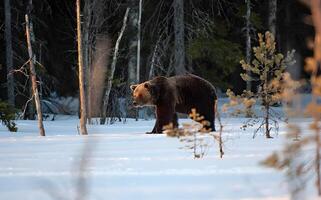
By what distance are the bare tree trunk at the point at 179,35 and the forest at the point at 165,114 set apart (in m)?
0.05

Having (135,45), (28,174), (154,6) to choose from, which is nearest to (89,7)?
(135,45)

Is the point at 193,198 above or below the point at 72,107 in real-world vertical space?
above

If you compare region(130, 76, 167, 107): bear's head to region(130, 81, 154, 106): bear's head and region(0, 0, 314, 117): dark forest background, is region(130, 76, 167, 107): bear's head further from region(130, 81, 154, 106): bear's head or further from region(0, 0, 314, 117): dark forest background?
region(0, 0, 314, 117): dark forest background

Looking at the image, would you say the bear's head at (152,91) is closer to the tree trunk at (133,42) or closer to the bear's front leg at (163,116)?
the bear's front leg at (163,116)

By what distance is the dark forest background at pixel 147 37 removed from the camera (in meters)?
25.2

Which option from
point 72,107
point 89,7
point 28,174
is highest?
point 89,7

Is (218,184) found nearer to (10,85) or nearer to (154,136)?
(154,136)

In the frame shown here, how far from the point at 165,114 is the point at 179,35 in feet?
30.7

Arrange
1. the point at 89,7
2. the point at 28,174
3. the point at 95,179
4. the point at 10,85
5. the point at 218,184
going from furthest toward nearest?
the point at 10,85
the point at 89,7
the point at 28,174
the point at 95,179
the point at 218,184

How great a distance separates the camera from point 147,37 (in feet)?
93.0

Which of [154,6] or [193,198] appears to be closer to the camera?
[193,198]

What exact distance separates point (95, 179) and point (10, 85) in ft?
58.6

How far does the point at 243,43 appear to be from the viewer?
103ft

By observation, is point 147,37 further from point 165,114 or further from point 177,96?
point 165,114
